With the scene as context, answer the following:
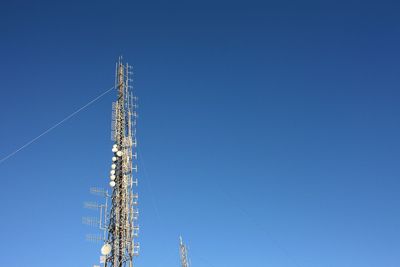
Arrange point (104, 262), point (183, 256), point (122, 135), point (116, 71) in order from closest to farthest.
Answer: point (104, 262) < point (122, 135) < point (116, 71) < point (183, 256)

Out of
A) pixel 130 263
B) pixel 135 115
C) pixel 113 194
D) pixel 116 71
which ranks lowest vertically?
pixel 130 263

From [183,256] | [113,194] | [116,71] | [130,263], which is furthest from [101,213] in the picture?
[183,256]

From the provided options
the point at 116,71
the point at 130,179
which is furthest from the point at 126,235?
the point at 116,71

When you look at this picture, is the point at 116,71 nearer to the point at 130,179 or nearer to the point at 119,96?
the point at 119,96

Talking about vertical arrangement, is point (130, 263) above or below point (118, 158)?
below

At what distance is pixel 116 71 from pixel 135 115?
15.8 ft

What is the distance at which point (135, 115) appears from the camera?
3897cm

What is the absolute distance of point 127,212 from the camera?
114 ft

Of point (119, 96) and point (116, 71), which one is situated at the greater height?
point (116, 71)

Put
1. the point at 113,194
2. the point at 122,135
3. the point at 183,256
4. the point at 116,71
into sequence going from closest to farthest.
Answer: the point at 113,194 → the point at 122,135 → the point at 116,71 → the point at 183,256

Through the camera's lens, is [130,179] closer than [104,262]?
No

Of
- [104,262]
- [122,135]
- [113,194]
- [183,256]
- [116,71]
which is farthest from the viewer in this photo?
[183,256]

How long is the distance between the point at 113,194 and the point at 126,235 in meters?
3.50

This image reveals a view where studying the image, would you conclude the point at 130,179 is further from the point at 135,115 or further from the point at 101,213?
the point at 135,115
